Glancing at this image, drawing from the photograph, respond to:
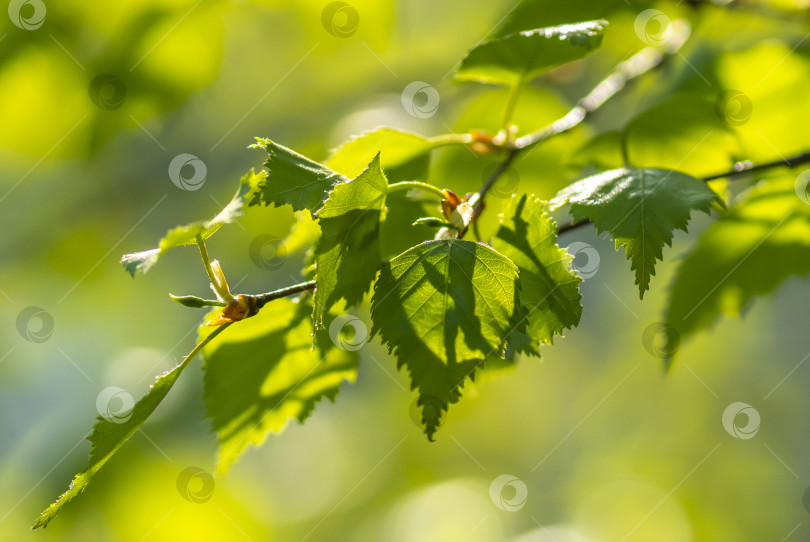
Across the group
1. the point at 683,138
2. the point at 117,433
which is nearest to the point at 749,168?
the point at 683,138

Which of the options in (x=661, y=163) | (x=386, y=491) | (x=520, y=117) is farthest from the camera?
(x=386, y=491)

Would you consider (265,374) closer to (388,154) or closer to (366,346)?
(388,154)

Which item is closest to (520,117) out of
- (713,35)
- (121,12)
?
(713,35)

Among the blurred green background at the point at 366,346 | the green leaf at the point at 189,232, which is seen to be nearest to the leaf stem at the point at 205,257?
the green leaf at the point at 189,232

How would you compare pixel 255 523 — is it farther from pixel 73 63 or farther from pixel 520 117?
pixel 520 117

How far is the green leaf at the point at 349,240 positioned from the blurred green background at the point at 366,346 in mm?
473

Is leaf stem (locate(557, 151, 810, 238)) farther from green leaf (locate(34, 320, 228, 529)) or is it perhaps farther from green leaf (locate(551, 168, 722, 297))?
green leaf (locate(34, 320, 228, 529))

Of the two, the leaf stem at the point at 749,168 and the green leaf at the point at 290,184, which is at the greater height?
the leaf stem at the point at 749,168

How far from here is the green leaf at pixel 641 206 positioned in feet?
1.70

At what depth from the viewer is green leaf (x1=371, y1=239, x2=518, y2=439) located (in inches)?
18.3

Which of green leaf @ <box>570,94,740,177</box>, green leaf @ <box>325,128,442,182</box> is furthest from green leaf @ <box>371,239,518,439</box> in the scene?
green leaf @ <box>570,94,740,177</box>

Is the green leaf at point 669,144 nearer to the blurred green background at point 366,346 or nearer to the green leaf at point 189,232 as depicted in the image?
the blurred green background at point 366,346

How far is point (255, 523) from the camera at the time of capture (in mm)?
2098

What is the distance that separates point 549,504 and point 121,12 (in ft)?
7.14
